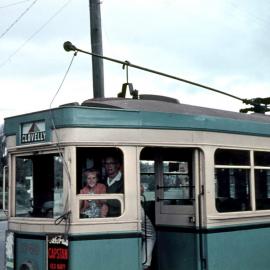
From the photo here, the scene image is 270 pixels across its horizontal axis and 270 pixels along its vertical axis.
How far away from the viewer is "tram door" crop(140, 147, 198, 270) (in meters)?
7.16

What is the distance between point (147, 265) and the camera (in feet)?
23.5

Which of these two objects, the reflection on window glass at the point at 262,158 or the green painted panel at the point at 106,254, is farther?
the reflection on window glass at the point at 262,158

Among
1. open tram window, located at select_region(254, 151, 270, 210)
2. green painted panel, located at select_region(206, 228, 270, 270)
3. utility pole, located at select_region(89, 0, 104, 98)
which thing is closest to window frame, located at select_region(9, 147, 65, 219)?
green painted panel, located at select_region(206, 228, 270, 270)

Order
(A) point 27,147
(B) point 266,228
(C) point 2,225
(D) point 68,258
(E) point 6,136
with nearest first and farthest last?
(D) point 68,258 < (A) point 27,147 < (E) point 6,136 < (B) point 266,228 < (C) point 2,225

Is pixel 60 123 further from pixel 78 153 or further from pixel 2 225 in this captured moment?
pixel 2 225

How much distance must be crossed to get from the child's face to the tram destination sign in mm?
652

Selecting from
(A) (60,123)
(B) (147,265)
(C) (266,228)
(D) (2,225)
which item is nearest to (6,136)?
(A) (60,123)

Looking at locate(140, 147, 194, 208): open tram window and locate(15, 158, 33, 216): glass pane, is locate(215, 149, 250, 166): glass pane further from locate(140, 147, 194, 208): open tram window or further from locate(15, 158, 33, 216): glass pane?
locate(15, 158, 33, 216): glass pane

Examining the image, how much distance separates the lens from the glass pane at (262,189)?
784 cm

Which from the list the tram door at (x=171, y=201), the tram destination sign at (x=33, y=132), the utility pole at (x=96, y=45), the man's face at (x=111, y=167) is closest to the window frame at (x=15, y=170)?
the tram destination sign at (x=33, y=132)

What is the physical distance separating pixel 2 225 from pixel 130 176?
16967 mm

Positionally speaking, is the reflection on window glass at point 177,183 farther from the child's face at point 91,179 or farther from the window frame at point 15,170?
the window frame at point 15,170

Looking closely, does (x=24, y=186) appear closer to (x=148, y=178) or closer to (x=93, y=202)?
(x=93, y=202)

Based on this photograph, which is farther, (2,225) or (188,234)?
(2,225)
